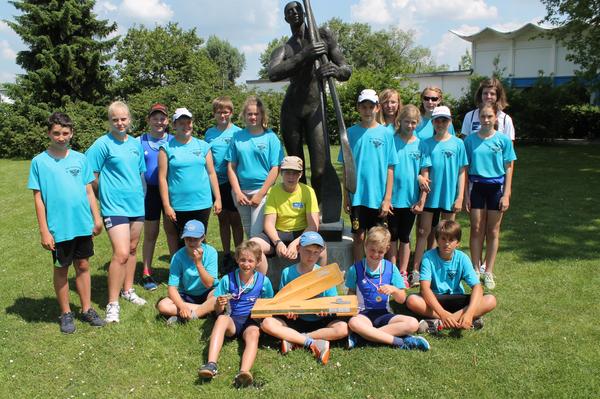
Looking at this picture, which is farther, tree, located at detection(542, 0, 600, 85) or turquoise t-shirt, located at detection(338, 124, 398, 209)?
tree, located at detection(542, 0, 600, 85)

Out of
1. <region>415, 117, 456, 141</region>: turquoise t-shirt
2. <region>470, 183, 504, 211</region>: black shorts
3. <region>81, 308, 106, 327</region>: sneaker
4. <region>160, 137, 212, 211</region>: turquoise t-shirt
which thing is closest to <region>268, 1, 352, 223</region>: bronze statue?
<region>160, 137, 212, 211</region>: turquoise t-shirt

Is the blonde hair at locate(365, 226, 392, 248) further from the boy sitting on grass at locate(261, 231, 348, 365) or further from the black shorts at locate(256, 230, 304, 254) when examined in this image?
the black shorts at locate(256, 230, 304, 254)

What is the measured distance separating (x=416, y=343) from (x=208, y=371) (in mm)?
1466

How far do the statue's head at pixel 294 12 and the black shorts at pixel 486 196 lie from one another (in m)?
2.30

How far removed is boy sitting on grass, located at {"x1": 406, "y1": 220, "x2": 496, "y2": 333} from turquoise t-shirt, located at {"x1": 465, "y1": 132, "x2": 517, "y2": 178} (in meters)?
1.05

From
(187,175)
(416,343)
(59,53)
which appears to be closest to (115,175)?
(187,175)

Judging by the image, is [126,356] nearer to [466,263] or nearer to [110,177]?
[110,177]

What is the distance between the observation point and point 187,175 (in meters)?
4.61

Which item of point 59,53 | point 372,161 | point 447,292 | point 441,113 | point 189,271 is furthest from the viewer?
point 59,53

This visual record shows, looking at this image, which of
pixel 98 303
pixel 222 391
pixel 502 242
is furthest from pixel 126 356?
pixel 502 242

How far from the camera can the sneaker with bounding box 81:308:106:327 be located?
412cm

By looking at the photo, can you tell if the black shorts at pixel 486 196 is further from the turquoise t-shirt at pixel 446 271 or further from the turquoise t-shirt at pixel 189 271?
the turquoise t-shirt at pixel 189 271

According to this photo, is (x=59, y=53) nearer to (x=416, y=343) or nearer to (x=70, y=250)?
(x=70, y=250)

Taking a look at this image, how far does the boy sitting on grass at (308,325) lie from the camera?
354cm
